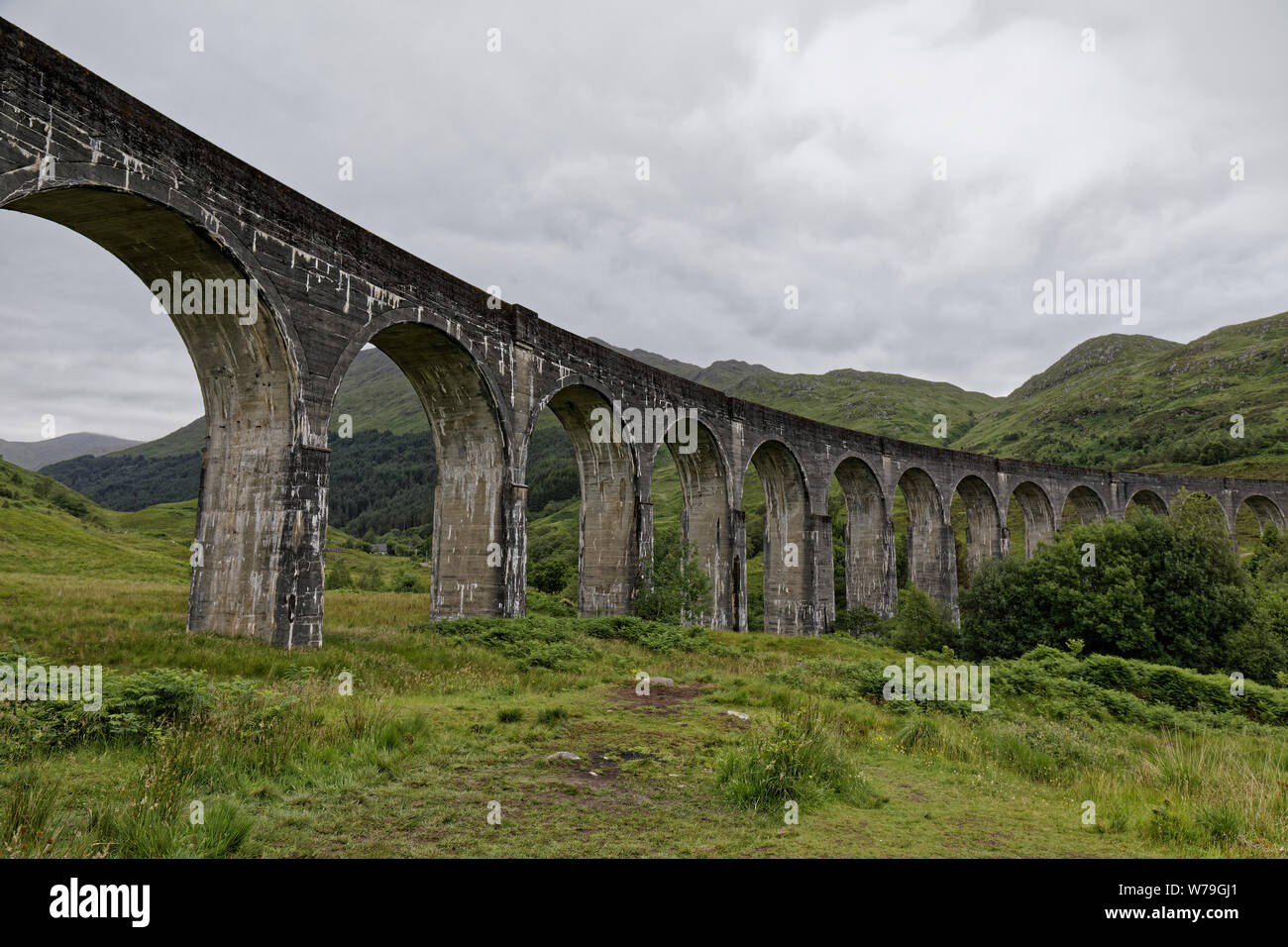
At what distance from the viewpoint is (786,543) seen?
30.5 meters

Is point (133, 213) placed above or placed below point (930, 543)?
above

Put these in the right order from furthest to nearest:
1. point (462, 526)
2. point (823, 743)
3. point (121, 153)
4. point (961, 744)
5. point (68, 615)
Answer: point (462, 526), point (68, 615), point (121, 153), point (961, 744), point (823, 743)

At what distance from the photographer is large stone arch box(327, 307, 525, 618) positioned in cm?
1778

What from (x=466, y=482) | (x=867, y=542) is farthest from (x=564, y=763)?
(x=867, y=542)

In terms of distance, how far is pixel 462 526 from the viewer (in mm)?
18578

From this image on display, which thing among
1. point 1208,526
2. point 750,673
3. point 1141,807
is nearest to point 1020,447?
point 1208,526

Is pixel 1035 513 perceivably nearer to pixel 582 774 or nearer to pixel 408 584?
pixel 408 584

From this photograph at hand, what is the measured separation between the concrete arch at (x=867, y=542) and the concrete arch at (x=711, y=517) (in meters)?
8.89

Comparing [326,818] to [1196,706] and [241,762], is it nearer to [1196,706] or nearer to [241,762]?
[241,762]

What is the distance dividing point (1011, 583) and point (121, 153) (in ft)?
84.4

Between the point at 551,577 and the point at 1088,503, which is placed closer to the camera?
the point at 551,577

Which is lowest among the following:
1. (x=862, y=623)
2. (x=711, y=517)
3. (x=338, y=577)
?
(x=862, y=623)

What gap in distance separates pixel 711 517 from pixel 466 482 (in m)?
11.3

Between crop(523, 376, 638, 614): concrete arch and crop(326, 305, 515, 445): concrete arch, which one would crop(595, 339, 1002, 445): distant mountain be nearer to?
crop(523, 376, 638, 614): concrete arch
